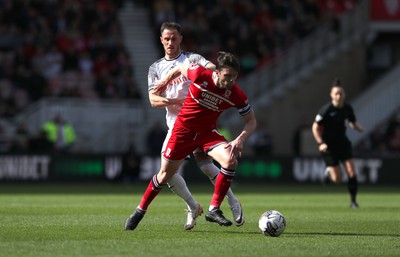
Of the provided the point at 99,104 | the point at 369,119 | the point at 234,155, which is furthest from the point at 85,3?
the point at 234,155

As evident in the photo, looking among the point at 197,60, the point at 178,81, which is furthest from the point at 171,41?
the point at 178,81

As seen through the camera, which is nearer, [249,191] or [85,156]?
[249,191]

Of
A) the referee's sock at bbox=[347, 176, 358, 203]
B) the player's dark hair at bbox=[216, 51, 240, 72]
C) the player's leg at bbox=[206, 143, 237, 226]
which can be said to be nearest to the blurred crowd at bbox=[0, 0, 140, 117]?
the referee's sock at bbox=[347, 176, 358, 203]

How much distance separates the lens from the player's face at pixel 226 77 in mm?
12031

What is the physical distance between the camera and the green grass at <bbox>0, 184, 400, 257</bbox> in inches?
417

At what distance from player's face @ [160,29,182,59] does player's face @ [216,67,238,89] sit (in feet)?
3.51

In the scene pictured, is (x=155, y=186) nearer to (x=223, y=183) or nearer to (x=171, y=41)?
(x=223, y=183)

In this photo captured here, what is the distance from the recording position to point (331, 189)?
2717 cm

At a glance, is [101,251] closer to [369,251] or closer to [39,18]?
[369,251]

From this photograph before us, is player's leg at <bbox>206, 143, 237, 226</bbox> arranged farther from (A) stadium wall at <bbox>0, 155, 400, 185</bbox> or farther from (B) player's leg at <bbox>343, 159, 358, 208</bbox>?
(A) stadium wall at <bbox>0, 155, 400, 185</bbox>

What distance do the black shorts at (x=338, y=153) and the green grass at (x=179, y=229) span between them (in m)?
0.85

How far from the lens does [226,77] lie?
1205 centimetres

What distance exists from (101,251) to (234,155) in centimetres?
267

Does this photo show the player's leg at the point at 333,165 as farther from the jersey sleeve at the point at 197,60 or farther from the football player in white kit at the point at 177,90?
the jersey sleeve at the point at 197,60
